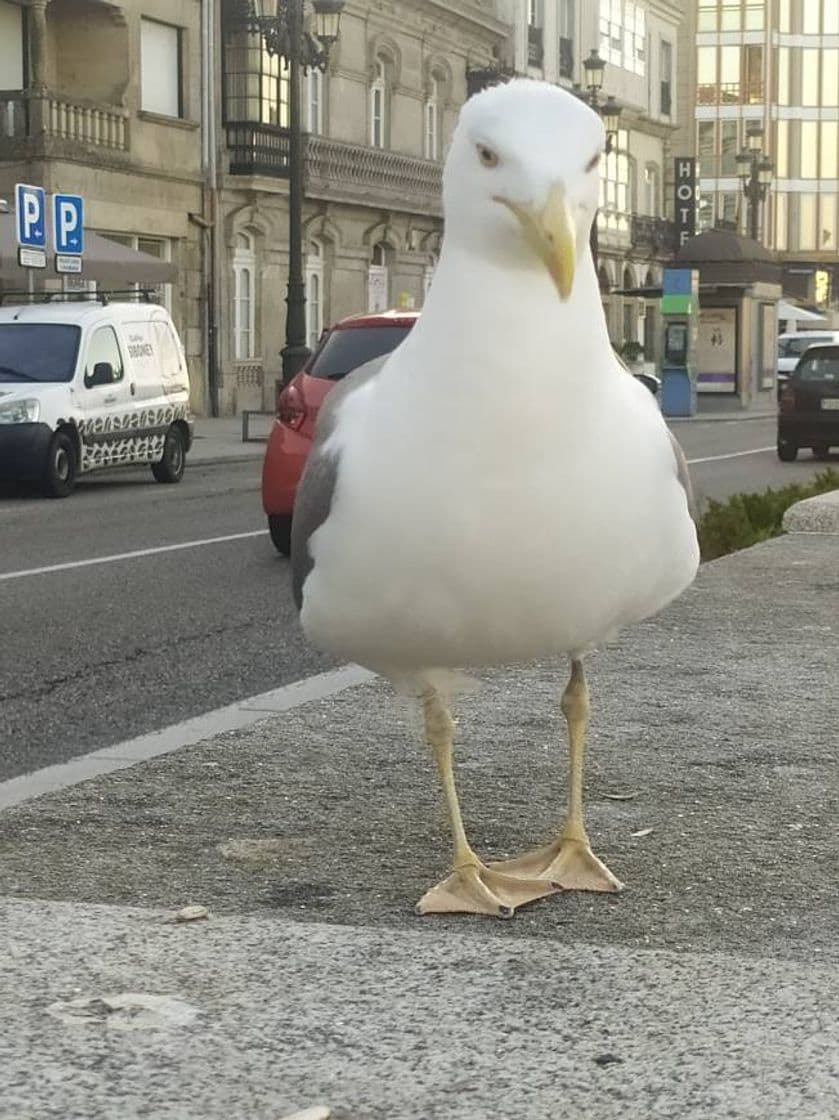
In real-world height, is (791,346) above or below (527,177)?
below

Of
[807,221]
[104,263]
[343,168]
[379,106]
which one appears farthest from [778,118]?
[104,263]

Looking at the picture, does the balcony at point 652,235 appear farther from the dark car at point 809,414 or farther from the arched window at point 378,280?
the dark car at point 809,414

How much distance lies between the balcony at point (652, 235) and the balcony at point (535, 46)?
7936mm

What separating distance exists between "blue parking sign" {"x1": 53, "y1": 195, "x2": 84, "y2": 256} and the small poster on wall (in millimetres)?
25416

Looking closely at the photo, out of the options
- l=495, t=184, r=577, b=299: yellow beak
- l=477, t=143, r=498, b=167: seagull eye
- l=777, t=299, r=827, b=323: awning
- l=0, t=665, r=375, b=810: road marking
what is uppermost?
l=477, t=143, r=498, b=167: seagull eye

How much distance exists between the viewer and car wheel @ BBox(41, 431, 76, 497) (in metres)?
19.0

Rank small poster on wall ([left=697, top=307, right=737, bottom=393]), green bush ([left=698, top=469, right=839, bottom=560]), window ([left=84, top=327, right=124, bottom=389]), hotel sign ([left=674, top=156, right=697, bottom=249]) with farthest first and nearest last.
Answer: hotel sign ([left=674, top=156, right=697, bottom=249]) → small poster on wall ([left=697, top=307, right=737, bottom=393]) → window ([left=84, top=327, right=124, bottom=389]) → green bush ([left=698, top=469, right=839, bottom=560])

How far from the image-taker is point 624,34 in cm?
6175

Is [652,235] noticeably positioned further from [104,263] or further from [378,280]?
[104,263]

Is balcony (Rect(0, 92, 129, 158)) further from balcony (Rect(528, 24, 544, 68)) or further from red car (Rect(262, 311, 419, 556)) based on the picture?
balcony (Rect(528, 24, 544, 68))

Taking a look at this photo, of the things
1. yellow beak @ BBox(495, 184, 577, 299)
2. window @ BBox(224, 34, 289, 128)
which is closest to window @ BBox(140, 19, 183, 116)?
window @ BBox(224, 34, 289, 128)

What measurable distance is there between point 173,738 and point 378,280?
124ft

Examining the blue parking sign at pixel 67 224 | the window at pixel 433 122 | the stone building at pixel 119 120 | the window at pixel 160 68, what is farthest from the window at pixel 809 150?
the blue parking sign at pixel 67 224

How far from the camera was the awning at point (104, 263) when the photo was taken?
86.9 feet
